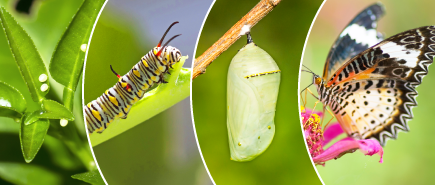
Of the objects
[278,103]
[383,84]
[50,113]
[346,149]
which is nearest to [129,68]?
[50,113]

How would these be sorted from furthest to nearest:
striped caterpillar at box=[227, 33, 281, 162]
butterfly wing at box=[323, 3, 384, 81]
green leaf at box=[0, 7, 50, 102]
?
butterfly wing at box=[323, 3, 384, 81]
striped caterpillar at box=[227, 33, 281, 162]
green leaf at box=[0, 7, 50, 102]

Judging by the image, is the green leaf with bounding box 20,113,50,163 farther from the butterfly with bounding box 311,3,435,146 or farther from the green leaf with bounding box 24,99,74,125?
the butterfly with bounding box 311,3,435,146

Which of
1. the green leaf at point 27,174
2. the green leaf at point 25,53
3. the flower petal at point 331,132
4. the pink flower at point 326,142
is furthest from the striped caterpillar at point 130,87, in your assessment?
the flower petal at point 331,132

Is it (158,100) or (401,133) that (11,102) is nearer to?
(158,100)

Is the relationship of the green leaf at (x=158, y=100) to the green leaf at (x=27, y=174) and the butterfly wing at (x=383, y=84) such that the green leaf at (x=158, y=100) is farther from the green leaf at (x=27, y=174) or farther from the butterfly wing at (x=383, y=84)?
the butterfly wing at (x=383, y=84)

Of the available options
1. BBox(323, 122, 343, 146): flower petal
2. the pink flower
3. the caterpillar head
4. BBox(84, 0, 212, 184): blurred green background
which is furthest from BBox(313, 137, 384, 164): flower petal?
the caterpillar head

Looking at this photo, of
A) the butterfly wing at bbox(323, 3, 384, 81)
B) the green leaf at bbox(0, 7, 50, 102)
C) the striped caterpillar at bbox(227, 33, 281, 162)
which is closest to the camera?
the green leaf at bbox(0, 7, 50, 102)
